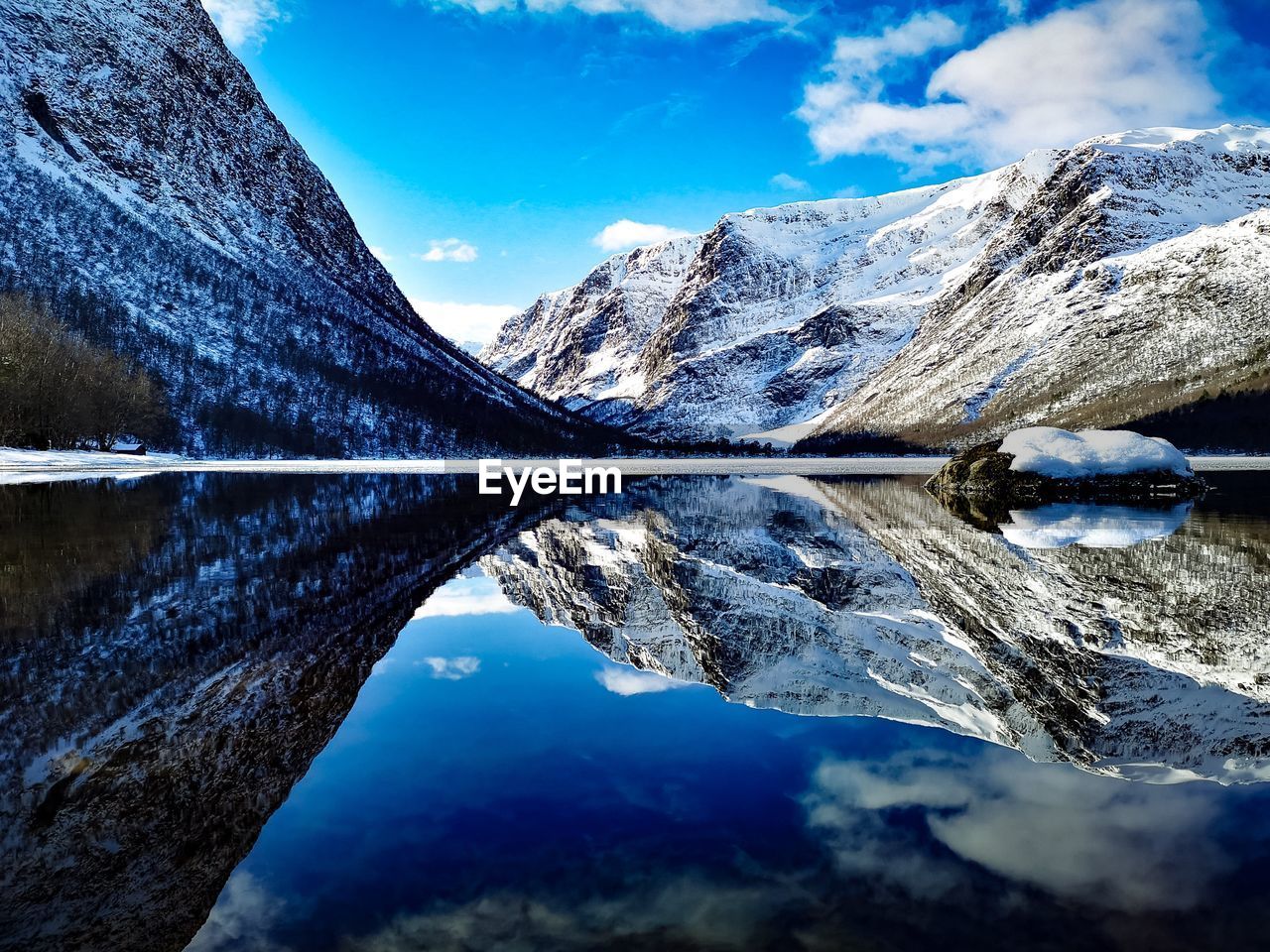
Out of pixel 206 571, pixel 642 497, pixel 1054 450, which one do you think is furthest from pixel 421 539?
pixel 1054 450

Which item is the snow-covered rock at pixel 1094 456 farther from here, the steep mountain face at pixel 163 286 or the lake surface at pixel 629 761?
the steep mountain face at pixel 163 286

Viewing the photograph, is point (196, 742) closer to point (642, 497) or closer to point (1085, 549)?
point (1085, 549)

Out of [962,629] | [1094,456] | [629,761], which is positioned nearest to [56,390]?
[1094,456]

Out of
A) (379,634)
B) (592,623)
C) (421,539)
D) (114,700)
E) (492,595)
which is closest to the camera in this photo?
(114,700)

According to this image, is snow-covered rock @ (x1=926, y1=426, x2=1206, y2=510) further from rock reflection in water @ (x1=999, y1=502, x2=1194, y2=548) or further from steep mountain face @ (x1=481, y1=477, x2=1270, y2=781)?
steep mountain face @ (x1=481, y1=477, x2=1270, y2=781)

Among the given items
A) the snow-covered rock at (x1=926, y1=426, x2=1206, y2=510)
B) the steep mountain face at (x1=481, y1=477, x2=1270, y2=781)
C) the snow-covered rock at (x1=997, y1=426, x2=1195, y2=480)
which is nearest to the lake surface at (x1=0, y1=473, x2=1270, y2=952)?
the steep mountain face at (x1=481, y1=477, x2=1270, y2=781)

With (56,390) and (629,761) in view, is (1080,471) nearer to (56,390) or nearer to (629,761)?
(629,761)

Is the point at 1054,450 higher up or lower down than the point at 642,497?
higher up
